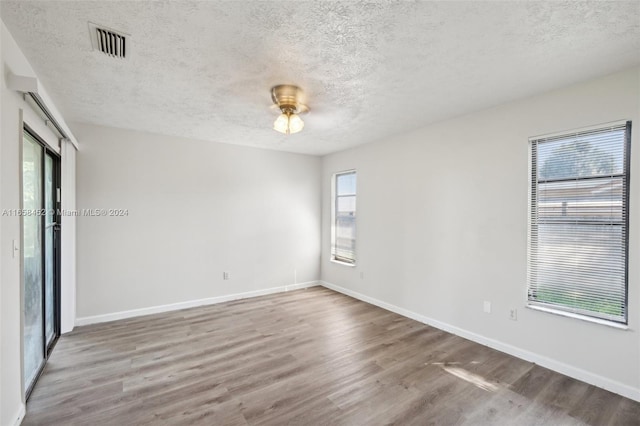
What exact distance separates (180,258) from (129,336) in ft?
3.99

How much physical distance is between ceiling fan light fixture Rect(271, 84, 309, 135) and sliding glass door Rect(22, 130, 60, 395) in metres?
2.01

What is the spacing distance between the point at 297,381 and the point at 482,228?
2506mm

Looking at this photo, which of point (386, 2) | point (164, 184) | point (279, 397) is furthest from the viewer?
point (164, 184)

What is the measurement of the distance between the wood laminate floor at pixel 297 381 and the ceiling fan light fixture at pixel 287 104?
2.31 metres

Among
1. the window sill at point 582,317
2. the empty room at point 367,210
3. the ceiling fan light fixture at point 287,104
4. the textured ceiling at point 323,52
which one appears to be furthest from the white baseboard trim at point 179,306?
the window sill at point 582,317

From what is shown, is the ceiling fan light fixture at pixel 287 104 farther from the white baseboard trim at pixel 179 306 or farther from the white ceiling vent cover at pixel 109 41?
the white baseboard trim at pixel 179 306

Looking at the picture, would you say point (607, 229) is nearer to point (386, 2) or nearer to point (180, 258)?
point (386, 2)

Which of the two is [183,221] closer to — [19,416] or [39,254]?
[39,254]

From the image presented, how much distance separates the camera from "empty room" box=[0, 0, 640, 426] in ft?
5.94

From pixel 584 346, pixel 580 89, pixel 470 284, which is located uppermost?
pixel 580 89

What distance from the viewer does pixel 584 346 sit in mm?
2443

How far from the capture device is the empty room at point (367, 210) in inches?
→ 71.2

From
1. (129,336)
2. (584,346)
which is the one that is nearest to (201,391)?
(129,336)

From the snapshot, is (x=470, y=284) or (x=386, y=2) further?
(x=470, y=284)
